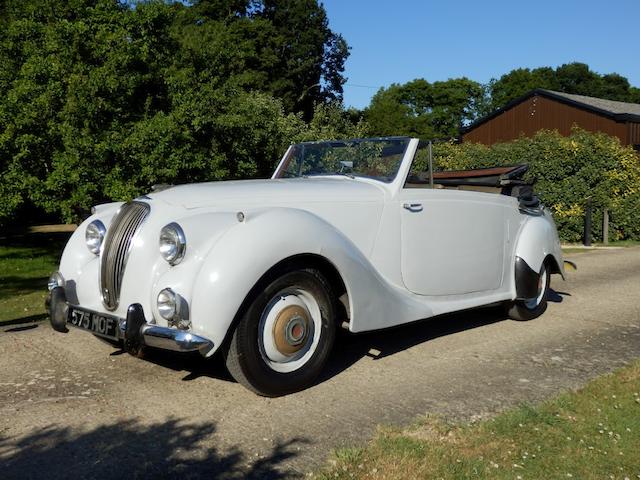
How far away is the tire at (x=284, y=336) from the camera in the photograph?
3764 mm

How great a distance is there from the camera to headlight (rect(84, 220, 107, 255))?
452 centimetres

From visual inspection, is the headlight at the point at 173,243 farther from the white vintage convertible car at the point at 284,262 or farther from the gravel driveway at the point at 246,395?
the gravel driveway at the point at 246,395

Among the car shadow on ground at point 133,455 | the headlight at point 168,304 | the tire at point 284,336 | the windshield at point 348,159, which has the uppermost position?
the windshield at point 348,159

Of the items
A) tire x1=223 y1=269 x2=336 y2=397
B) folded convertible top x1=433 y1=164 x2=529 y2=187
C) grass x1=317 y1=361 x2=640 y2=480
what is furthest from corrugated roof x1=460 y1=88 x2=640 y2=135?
tire x1=223 y1=269 x2=336 y2=397

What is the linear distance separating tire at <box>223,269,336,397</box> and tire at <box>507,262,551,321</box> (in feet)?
9.20

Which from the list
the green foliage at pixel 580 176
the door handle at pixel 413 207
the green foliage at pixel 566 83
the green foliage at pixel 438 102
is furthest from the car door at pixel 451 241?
the green foliage at pixel 566 83

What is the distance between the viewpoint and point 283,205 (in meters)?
4.27

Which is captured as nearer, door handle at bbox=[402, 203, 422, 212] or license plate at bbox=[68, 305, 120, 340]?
license plate at bbox=[68, 305, 120, 340]

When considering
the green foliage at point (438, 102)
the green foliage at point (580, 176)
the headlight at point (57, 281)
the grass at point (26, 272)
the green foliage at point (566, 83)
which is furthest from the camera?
the green foliage at point (566, 83)

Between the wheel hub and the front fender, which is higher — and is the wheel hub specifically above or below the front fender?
below

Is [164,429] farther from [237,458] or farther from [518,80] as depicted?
[518,80]

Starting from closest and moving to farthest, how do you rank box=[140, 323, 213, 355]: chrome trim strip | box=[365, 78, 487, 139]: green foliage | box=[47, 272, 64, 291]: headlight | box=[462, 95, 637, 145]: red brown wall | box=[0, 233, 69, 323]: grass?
box=[140, 323, 213, 355]: chrome trim strip → box=[47, 272, 64, 291]: headlight → box=[0, 233, 69, 323]: grass → box=[462, 95, 637, 145]: red brown wall → box=[365, 78, 487, 139]: green foliage

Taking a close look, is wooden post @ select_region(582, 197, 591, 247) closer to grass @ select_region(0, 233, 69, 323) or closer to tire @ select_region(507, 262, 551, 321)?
tire @ select_region(507, 262, 551, 321)

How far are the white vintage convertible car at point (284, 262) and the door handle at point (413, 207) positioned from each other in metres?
0.01
